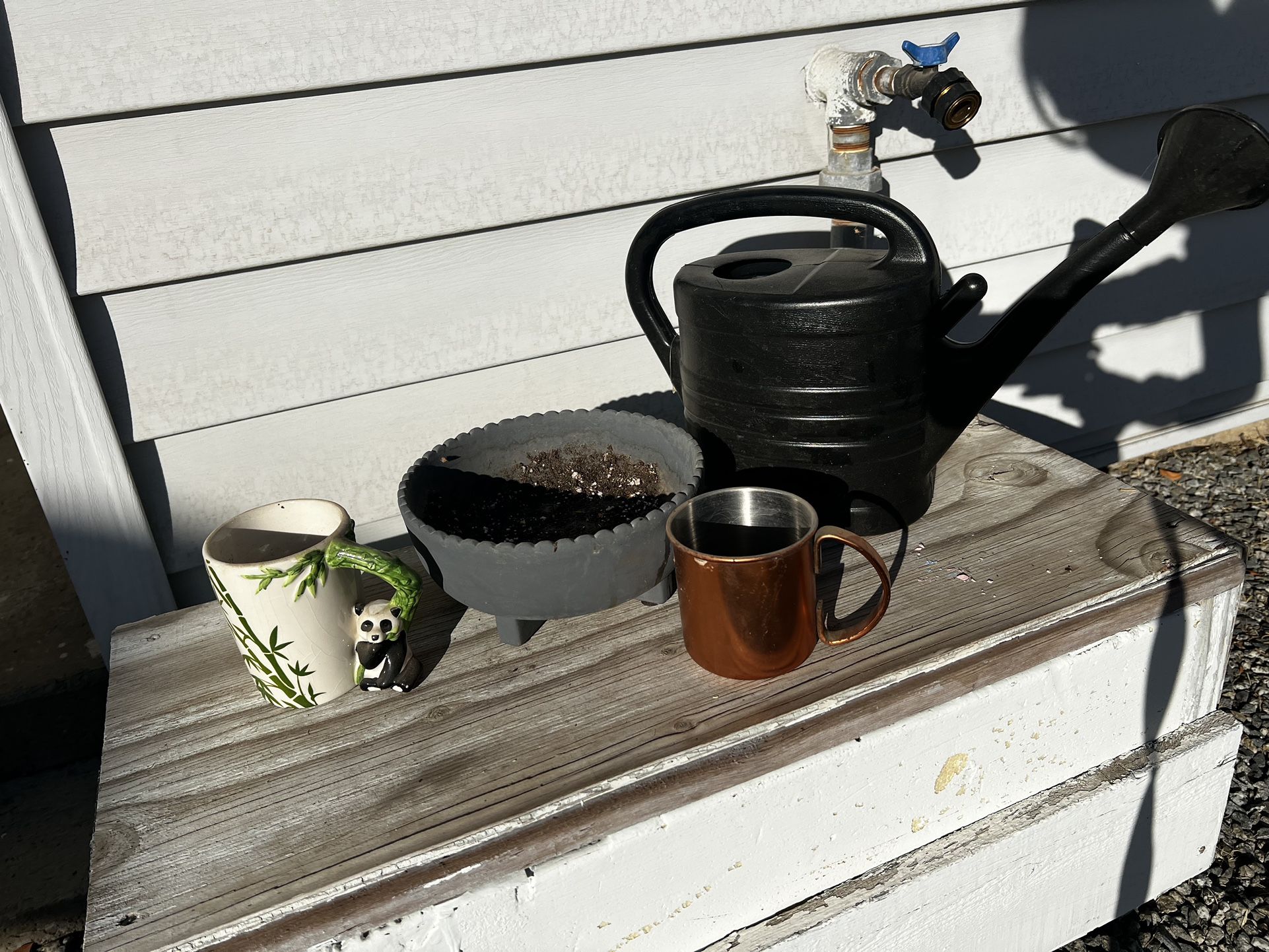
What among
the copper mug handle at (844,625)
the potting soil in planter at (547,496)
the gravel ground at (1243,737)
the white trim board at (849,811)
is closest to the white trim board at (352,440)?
the potting soil in planter at (547,496)

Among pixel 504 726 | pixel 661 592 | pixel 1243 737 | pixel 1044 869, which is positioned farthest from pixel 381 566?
pixel 1243 737

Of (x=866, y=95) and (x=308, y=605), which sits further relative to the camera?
(x=866, y=95)

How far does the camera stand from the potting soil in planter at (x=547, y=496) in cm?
98

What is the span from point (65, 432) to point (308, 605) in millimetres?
494

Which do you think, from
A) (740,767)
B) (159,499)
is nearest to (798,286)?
(740,767)

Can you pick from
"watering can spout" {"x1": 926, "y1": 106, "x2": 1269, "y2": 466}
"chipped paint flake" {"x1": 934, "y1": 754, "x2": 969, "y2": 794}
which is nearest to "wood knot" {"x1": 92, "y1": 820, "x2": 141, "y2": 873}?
"chipped paint flake" {"x1": 934, "y1": 754, "x2": 969, "y2": 794}

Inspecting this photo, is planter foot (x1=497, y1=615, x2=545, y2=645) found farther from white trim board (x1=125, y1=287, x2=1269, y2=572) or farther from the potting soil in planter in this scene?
white trim board (x1=125, y1=287, x2=1269, y2=572)

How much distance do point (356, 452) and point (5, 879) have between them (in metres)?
0.83

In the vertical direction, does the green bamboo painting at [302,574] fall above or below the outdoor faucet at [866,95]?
below

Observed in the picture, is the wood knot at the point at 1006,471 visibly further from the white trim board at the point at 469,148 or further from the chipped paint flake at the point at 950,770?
the white trim board at the point at 469,148

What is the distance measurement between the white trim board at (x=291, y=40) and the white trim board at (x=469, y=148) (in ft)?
0.09

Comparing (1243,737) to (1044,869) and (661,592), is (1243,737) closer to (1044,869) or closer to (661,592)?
(1044,869)

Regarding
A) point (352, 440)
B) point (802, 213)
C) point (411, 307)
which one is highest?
point (802, 213)

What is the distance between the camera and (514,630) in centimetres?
95
